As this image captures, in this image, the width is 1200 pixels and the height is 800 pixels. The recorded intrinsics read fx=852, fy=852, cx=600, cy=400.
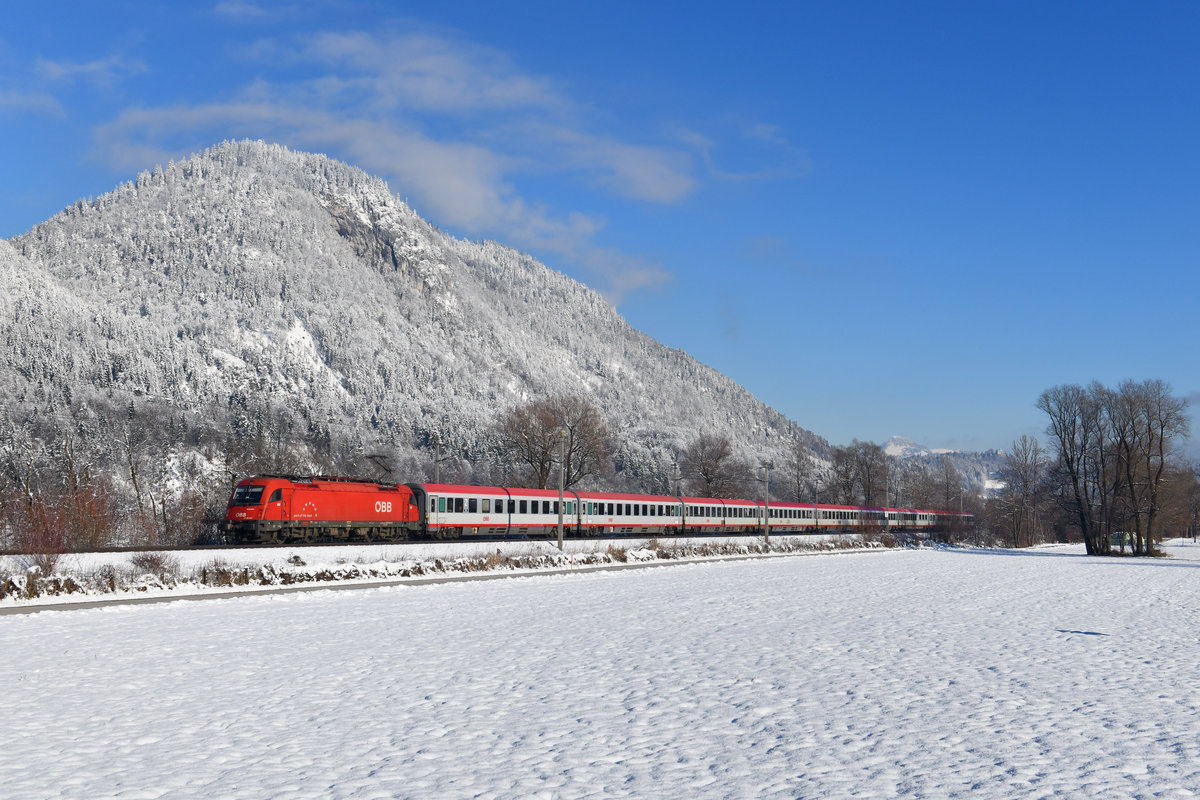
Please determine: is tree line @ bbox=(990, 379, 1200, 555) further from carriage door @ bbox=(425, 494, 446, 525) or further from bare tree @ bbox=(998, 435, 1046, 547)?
carriage door @ bbox=(425, 494, 446, 525)

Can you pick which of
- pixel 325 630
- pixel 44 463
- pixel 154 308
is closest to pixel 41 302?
pixel 154 308

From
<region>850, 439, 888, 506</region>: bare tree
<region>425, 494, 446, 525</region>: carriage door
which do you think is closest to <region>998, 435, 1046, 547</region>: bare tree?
<region>850, 439, 888, 506</region>: bare tree

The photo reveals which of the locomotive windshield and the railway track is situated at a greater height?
the locomotive windshield

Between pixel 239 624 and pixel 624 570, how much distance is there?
2113 centimetres

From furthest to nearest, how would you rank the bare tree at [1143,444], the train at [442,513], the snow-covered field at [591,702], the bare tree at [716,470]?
the bare tree at [716,470] < the bare tree at [1143,444] < the train at [442,513] < the snow-covered field at [591,702]

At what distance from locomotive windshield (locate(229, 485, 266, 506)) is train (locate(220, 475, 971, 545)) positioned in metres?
0.04

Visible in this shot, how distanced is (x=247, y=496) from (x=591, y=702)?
3007cm

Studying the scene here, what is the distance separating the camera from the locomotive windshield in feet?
123

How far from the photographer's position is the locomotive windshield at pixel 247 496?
3747 centimetres

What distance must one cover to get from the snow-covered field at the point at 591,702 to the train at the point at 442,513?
1582 cm

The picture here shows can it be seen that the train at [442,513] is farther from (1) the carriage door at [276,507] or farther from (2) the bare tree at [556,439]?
(2) the bare tree at [556,439]

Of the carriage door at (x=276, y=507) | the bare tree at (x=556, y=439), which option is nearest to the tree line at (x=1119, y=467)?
the bare tree at (x=556, y=439)

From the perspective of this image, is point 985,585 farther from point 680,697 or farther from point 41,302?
point 41,302

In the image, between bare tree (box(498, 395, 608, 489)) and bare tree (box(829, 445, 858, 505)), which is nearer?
bare tree (box(498, 395, 608, 489))
